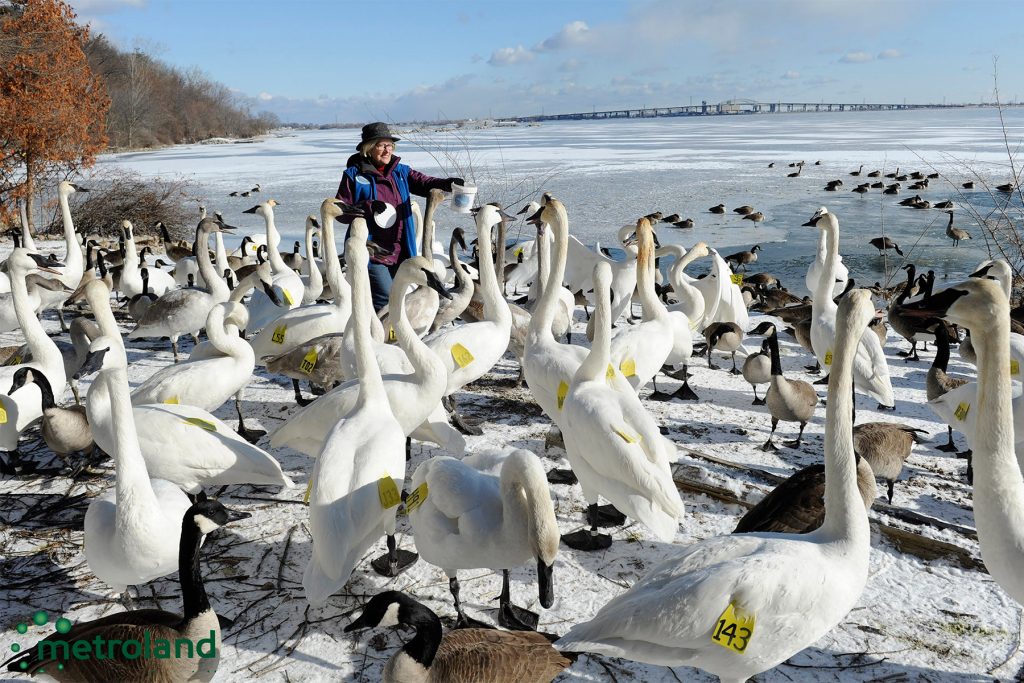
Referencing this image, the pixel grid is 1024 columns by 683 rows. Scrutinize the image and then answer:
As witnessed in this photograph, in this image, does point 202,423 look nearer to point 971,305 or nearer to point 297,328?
point 297,328

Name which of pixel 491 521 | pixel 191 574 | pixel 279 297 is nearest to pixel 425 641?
pixel 491 521

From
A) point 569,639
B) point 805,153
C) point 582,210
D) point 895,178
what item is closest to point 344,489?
point 569,639

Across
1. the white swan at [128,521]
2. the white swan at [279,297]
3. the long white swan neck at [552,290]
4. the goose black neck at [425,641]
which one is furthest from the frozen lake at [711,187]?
the goose black neck at [425,641]

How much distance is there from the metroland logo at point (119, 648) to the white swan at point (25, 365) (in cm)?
238

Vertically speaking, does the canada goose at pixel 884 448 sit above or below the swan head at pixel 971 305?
below

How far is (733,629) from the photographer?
2490mm

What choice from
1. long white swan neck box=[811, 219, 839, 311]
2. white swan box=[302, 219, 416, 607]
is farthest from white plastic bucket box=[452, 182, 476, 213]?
long white swan neck box=[811, 219, 839, 311]

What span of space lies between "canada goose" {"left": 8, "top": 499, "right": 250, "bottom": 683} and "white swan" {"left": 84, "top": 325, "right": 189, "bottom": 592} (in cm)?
32

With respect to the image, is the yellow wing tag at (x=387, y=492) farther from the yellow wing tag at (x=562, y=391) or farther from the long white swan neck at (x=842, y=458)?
the long white swan neck at (x=842, y=458)

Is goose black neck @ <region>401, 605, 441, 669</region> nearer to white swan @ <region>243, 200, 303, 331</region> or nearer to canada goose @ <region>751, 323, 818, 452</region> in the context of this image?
canada goose @ <region>751, 323, 818, 452</region>

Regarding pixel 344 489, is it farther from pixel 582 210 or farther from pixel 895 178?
pixel 895 178

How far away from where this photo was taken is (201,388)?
4.86 metres

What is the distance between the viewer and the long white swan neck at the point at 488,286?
580 cm

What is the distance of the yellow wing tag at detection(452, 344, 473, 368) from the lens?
5305 mm
